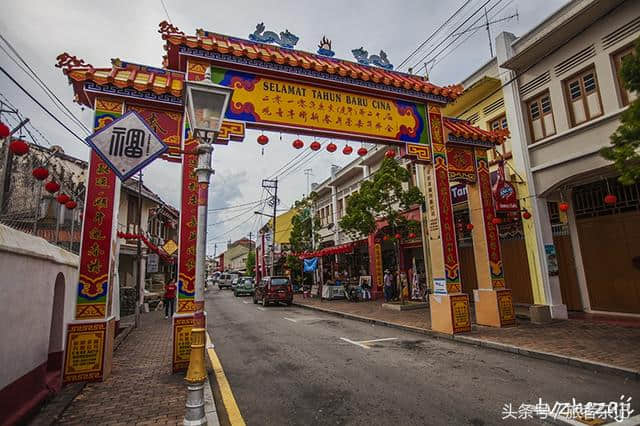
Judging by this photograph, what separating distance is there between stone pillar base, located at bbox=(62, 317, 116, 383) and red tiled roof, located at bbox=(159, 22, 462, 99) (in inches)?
227

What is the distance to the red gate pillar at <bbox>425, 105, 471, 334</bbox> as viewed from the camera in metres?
9.22

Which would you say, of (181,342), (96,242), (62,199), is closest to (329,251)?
(181,342)

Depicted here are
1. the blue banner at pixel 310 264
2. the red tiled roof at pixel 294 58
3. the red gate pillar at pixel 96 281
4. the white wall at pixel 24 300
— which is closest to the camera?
the white wall at pixel 24 300

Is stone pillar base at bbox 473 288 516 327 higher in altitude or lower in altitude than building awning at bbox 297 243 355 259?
lower

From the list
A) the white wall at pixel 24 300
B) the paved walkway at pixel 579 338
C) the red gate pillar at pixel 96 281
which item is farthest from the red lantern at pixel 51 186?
the paved walkway at pixel 579 338

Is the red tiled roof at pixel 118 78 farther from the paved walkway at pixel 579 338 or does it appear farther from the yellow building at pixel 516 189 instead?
the yellow building at pixel 516 189

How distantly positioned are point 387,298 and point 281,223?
23861mm

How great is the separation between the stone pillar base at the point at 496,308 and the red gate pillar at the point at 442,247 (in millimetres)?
→ 1025

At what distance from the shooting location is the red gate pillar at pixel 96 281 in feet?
19.0

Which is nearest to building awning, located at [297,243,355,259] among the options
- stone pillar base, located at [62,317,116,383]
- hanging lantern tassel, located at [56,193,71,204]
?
stone pillar base, located at [62,317,116,383]

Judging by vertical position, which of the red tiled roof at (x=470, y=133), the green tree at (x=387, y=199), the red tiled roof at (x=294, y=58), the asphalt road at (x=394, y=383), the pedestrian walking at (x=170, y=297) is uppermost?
the red tiled roof at (x=294, y=58)

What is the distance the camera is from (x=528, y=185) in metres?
11.1

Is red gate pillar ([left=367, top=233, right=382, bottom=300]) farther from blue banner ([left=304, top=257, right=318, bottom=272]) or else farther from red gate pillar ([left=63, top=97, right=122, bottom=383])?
red gate pillar ([left=63, top=97, right=122, bottom=383])

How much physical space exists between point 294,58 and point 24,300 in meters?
7.10
